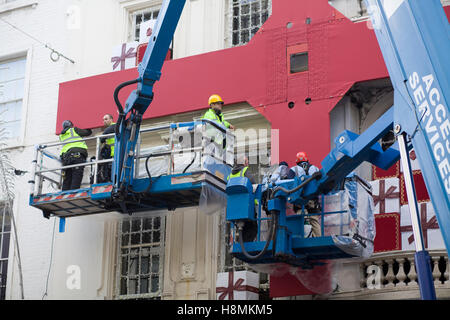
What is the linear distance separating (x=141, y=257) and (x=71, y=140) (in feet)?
Answer: 10.4

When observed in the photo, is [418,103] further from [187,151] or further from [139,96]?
[139,96]

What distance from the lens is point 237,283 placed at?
16172 mm

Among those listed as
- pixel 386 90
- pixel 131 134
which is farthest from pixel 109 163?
pixel 386 90

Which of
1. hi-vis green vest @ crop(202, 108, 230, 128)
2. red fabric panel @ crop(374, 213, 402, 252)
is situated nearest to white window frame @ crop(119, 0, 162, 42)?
hi-vis green vest @ crop(202, 108, 230, 128)

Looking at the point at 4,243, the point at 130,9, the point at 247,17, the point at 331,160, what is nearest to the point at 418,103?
the point at 331,160

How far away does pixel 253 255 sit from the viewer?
47.4 ft

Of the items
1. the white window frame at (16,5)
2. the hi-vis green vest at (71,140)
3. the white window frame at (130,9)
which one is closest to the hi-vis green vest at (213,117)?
the hi-vis green vest at (71,140)

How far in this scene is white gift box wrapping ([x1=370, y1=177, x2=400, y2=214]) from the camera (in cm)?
1553

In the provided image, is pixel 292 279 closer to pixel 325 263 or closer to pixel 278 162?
pixel 325 263

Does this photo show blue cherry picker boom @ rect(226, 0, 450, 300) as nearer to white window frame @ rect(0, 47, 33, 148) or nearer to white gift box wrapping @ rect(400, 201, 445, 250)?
white gift box wrapping @ rect(400, 201, 445, 250)

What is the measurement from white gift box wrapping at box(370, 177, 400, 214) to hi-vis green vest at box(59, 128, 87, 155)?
19.8 ft

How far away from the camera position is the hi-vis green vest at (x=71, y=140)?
17.1 metres

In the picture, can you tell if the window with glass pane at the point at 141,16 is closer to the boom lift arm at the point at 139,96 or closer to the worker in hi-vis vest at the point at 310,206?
the boom lift arm at the point at 139,96

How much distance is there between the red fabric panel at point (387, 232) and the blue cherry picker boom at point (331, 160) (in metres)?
0.93
